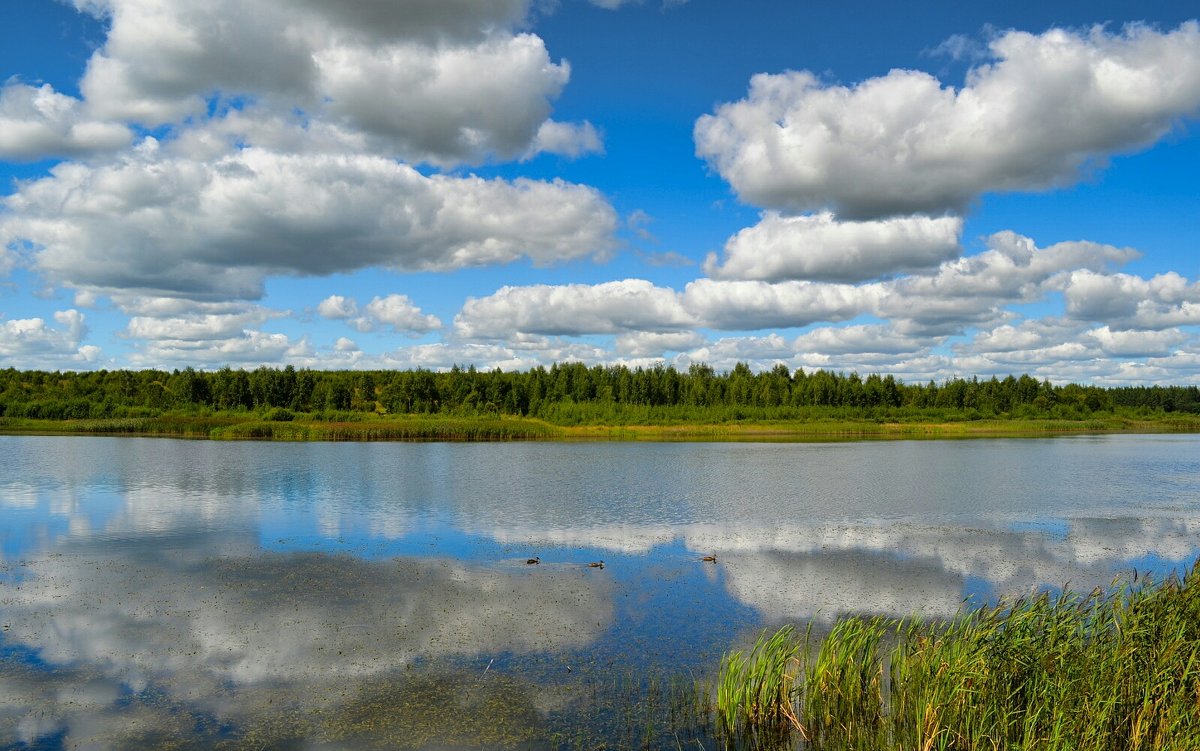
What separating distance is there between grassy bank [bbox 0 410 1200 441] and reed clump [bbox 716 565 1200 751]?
267 feet

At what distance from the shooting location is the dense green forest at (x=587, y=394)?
434 ft

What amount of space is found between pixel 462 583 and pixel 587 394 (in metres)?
131

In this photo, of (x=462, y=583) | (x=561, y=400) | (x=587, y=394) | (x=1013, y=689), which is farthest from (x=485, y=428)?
(x=1013, y=689)

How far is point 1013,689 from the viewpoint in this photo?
32.5ft

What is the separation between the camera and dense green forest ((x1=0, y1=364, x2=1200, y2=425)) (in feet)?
434

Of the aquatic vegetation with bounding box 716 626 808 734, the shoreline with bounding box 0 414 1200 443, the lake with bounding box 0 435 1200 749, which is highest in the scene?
the aquatic vegetation with bounding box 716 626 808 734

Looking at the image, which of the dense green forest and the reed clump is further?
the dense green forest

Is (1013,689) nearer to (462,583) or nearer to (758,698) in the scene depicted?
(758,698)

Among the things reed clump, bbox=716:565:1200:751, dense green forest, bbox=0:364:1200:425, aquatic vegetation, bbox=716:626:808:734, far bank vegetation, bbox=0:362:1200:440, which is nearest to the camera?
reed clump, bbox=716:565:1200:751

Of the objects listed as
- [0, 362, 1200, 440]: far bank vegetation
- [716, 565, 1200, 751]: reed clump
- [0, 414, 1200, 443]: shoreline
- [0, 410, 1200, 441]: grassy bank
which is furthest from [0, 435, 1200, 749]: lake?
[0, 362, 1200, 440]: far bank vegetation

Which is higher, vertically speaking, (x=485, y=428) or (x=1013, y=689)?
(x=1013, y=689)

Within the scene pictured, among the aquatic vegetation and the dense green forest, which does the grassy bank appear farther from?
the aquatic vegetation

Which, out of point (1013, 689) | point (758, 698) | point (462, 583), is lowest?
point (462, 583)

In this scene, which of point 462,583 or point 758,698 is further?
point 462,583
